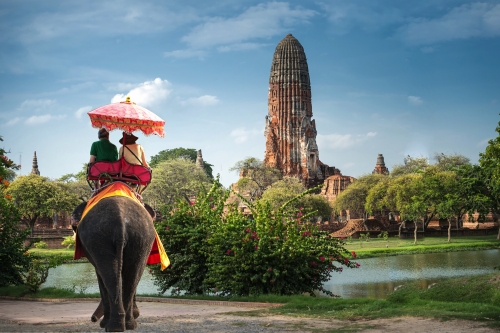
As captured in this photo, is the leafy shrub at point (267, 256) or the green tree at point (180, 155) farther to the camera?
the green tree at point (180, 155)

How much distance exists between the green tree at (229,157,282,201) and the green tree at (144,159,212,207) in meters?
7.01

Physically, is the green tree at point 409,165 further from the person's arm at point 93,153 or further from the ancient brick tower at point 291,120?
the person's arm at point 93,153

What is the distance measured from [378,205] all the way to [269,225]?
47929 millimetres

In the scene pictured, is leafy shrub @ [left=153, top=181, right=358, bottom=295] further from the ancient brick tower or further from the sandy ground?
the ancient brick tower

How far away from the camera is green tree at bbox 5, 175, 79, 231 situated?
182 feet

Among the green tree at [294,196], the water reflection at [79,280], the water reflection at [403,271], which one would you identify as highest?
the green tree at [294,196]

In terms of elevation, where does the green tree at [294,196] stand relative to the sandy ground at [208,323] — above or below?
above

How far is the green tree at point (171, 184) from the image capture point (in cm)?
6719

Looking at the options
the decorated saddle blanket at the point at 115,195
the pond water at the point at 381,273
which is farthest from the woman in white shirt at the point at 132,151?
the pond water at the point at 381,273

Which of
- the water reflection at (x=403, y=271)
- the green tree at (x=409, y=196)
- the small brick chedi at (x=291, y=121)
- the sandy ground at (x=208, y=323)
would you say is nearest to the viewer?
the sandy ground at (x=208, y=323)

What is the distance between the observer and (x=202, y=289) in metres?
17.5

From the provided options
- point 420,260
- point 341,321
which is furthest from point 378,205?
point 341,321

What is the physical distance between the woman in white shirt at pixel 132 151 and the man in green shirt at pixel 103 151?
12 centimetres

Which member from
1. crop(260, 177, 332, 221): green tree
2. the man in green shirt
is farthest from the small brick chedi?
the man in green shirt
